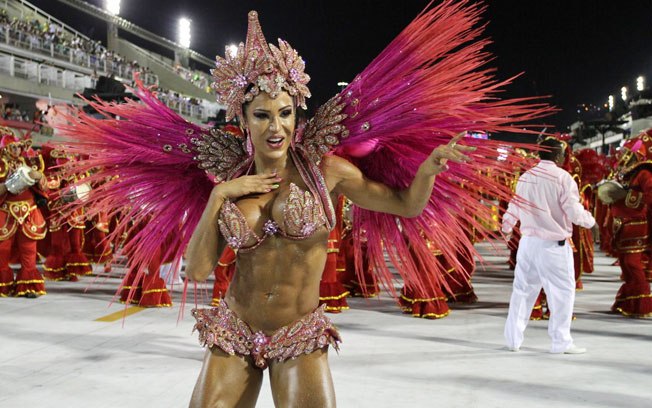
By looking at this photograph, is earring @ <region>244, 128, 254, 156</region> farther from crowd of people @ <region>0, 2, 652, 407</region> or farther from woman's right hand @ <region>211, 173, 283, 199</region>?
woman's right hand @ <region>211, 173, 283, 199</region>

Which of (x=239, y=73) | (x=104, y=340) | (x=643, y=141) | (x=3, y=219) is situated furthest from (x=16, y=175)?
(x=643, y=141)

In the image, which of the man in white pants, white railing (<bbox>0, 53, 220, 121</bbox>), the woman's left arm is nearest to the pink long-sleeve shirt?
the man in white pants

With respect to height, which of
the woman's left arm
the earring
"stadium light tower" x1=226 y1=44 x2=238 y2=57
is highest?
"stadium light tower" x1=226 y1=44 x2=238 y2=57

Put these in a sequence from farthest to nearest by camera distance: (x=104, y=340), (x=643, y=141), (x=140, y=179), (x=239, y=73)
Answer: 1. (x=643, y=141)
2. (x=104, y=340)
3. (x=140, y=179)
4. (x=239, y=73)

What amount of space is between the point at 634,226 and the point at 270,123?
260 inches

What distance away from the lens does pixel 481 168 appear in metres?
3.13

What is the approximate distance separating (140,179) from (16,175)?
6.03m

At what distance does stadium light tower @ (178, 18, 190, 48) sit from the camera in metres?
54.4

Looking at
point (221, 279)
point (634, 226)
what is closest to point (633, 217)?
point (634, 226)

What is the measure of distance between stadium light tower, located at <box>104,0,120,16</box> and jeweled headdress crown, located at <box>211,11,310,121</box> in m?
42.8

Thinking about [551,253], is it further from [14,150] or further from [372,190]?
[14,150]

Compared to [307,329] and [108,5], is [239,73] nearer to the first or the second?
[307,329]

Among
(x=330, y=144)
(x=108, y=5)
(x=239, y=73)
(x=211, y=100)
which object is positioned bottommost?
(x=330, y=144)

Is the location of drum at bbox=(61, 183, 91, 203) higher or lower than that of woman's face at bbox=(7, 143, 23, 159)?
lower
